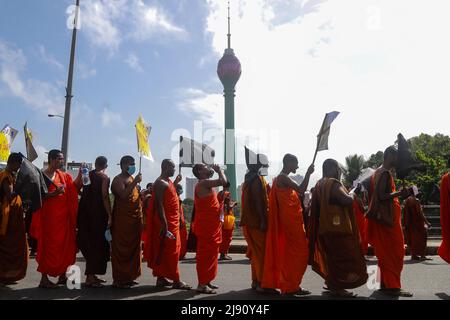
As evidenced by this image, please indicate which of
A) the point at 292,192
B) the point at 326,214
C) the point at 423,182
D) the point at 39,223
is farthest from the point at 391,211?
the point at 423,182

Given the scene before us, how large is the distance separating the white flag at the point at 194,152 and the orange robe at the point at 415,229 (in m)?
5.27

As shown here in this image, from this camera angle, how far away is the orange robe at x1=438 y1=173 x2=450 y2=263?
6.19 m

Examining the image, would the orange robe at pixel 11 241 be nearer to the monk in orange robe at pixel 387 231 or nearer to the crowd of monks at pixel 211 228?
the crowd of monks at pixel 211 228

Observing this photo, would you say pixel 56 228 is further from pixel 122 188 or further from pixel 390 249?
pixel 390 249

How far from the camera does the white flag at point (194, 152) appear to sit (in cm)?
834

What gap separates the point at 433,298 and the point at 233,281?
2.88 meters

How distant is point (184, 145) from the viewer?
29.3 feet

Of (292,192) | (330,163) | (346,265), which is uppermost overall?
(330,163)

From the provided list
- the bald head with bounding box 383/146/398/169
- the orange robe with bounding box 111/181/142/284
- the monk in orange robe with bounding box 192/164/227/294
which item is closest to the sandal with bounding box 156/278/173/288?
the orange robe with bounding box 111/181/142/284

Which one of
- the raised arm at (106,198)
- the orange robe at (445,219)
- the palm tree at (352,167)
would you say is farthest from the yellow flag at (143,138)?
the palm tree at (352,167)

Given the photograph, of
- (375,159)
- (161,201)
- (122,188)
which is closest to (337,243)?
(161,201)

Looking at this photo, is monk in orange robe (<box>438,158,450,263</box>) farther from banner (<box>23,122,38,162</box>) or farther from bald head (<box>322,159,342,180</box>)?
banner (<box>23,122,38,162</box>)
